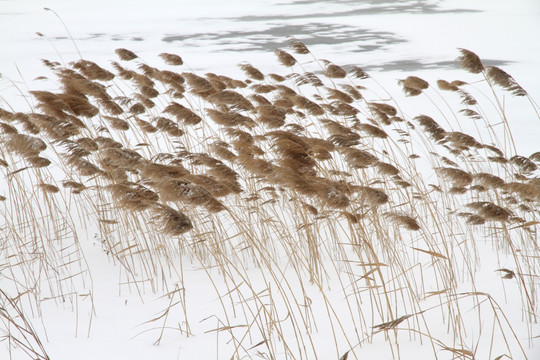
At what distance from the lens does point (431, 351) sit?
8.47 ft

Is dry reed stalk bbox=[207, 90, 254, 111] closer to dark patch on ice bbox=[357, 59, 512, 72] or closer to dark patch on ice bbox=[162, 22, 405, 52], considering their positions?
dark patch on ice bbox=[357, 59, 512, 72]

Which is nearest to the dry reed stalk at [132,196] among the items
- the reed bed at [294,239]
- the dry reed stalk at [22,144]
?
the reed bed at [294,239]

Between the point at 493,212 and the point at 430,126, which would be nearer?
the point at 493,212

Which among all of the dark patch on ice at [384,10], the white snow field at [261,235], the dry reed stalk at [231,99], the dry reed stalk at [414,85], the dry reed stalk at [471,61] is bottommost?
the dark patch on ice at [384,10]

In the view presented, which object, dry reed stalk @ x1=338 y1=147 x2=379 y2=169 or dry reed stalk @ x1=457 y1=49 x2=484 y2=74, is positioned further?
dry reed stalk @ x1=457 y1=49 x2=484 y2=74

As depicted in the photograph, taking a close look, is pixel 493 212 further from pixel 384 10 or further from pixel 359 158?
pixel 384 10

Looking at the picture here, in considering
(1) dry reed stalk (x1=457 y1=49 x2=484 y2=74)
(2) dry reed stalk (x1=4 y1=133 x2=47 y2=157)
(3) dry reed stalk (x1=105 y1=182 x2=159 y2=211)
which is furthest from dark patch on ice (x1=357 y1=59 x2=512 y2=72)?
(3) dry reed stalk (x1=105 y1=182 x2=159 y2=211)

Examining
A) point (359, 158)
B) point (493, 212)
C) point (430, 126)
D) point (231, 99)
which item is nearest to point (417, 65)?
point (430, 126)

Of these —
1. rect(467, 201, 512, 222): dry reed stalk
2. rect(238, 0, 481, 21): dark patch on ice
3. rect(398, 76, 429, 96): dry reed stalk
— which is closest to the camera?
rect(467, 201, 512, 222): dry reed stalk

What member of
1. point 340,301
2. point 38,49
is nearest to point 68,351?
point 340,301

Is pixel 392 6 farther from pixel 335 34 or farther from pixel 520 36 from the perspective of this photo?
pixel 520 36

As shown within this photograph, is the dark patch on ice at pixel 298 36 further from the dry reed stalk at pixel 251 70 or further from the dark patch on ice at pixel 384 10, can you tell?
the dry reed stalk at pixel 251 70

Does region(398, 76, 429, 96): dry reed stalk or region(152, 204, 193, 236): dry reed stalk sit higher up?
region(152, 204, 193, 236): dry reed stalk

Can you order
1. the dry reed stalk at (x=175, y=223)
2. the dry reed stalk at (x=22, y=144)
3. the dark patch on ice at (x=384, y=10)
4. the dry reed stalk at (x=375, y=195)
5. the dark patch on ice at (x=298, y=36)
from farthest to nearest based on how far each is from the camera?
the dark patch on ice at (x=384, y=10) < the dark patch on ice at (x=298, y=36) < the dry reed stalk at (x=22, y=144) < the dry reed stalk at (x=375, y=195) < the dry reed stalk at (x=175, y=223)
